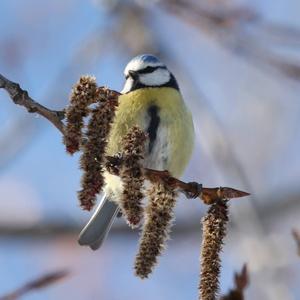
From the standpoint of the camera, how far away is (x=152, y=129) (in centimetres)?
220

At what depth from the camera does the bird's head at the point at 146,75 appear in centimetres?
246

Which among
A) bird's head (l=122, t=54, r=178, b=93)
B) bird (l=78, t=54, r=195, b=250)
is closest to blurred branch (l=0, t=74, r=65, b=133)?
bird (l=78, t=54, r=195, b=250)

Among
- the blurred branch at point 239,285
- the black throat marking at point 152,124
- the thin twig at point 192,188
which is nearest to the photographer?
the blurred branch at point 239,285

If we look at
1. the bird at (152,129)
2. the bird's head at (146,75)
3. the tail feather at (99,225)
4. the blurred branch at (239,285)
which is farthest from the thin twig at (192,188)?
the bird's head at (146,75)

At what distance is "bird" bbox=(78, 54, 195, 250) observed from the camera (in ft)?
7.21

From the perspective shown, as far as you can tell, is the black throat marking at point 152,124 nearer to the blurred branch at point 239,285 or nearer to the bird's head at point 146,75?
the bird's head at point 146,75

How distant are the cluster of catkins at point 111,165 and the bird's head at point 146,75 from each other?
1246 mm

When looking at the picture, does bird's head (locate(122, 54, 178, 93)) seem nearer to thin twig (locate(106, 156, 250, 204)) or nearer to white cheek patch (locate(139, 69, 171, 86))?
white cheek patch (locate(139, 69, 171, 86))

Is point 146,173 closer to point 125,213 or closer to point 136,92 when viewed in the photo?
point 125,213

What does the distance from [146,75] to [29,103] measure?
4.53 feet

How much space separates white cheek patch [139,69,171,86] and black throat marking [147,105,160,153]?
196mm

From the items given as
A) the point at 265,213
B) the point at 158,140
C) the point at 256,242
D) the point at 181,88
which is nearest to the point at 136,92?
the point at 158,140

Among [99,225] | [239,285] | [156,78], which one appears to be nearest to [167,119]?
[156,78]

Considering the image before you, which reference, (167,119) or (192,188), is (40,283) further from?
(167,119)
